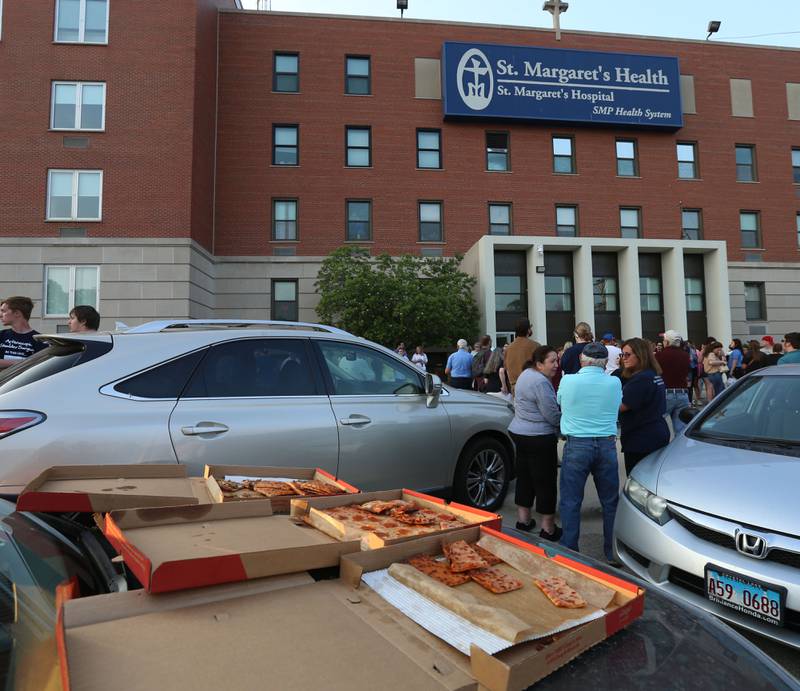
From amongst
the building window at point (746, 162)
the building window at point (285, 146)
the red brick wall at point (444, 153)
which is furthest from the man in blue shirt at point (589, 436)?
the building window at point (746, 162)

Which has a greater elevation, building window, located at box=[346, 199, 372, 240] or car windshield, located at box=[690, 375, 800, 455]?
building window, located at box=[346, 199, 372, 240]

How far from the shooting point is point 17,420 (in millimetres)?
3014

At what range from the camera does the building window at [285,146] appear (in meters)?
21.0

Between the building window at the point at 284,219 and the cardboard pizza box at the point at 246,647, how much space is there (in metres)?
20.5

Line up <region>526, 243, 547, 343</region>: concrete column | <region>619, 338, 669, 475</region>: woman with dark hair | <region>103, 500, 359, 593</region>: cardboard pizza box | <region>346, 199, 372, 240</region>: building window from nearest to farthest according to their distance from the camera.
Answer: <region>103, 500, 359, 593</region>: cardboard pizza box, <region>619, 338, 669, 475</region>: woman with dark hair, <region>526, 243, 547, 343</region>: concrete column, <region>346, 199, 372, 240</region>: building window

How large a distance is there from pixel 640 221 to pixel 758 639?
2277cm

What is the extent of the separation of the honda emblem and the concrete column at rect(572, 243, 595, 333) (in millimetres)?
18369

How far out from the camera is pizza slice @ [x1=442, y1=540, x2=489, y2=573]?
1592 mm

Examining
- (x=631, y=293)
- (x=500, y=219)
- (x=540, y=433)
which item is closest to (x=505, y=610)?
(x=540, y=433)

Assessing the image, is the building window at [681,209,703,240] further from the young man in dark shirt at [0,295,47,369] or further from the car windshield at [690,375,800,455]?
the young man in dark shirt at [0,295,47,369]

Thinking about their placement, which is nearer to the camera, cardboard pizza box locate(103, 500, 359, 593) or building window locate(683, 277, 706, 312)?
cardboard pizza box locate(103, 500, 359, 593)

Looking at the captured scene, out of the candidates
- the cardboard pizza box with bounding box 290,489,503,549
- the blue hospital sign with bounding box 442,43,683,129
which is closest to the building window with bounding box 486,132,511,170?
the blue hospital sign with bounding box 442,43,683,129

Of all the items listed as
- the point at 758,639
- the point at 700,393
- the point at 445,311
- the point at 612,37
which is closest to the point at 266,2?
the point at 612,37

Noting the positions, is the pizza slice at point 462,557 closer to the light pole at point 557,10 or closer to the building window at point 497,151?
the building window at point 497,151
